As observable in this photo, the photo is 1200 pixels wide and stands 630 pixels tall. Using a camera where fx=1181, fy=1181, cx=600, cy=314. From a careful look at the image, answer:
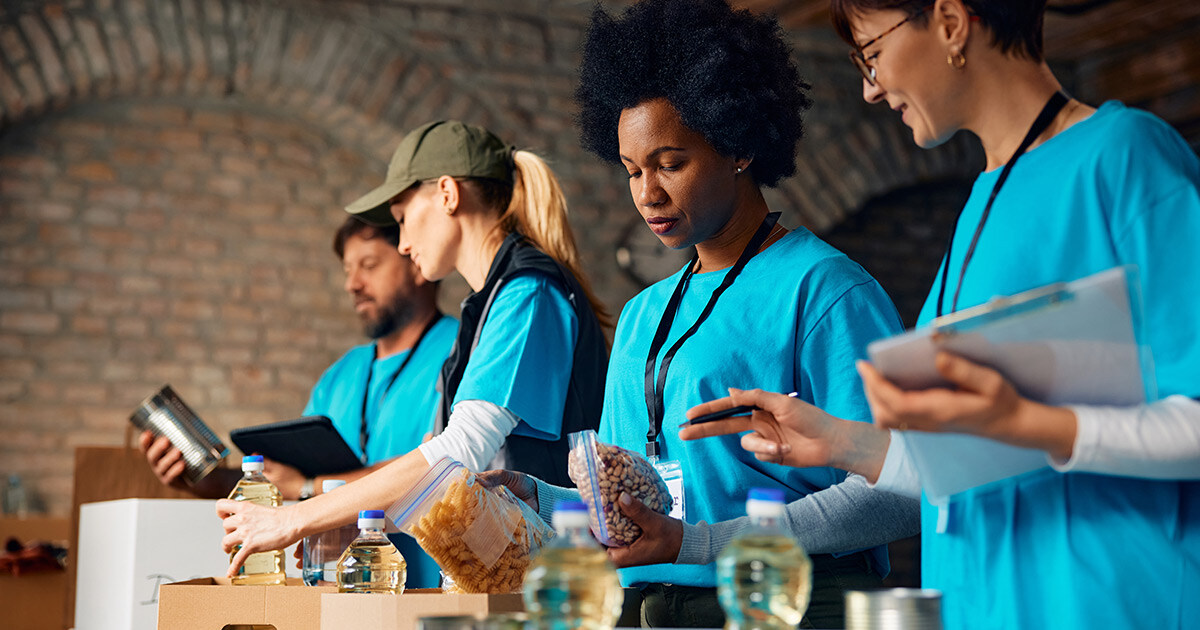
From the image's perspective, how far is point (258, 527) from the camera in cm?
180

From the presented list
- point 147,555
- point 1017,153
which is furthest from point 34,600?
point 1017,153

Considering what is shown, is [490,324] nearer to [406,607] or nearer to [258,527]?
[258,527]

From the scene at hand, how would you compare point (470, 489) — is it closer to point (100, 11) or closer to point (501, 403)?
point (501, 403)

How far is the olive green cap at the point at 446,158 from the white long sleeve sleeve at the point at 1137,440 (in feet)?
5.15

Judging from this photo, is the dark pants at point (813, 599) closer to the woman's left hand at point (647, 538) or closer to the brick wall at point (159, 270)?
the woman's left hand at point (647, 538)

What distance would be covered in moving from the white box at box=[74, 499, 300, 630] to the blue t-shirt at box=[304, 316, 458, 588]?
421mm

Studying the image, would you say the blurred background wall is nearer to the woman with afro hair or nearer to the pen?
the woman with afro hair

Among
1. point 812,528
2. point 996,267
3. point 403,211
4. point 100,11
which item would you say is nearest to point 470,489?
point 812,528

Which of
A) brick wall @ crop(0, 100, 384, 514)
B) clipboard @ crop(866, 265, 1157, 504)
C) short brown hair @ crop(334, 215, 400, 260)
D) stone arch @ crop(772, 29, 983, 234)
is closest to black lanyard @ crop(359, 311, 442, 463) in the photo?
short brown hair @ crop(334, 215, 400, 260)

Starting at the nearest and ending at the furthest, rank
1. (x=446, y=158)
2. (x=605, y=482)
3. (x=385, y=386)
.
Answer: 1. (x=605, y=482)
2. (x=446, y=158)
3. (x=385, y=386)

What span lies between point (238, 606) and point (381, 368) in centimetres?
154

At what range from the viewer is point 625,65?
186 cm

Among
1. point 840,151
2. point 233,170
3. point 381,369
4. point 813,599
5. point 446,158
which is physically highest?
point 840,151

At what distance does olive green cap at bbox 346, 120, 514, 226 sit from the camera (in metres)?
2.33
